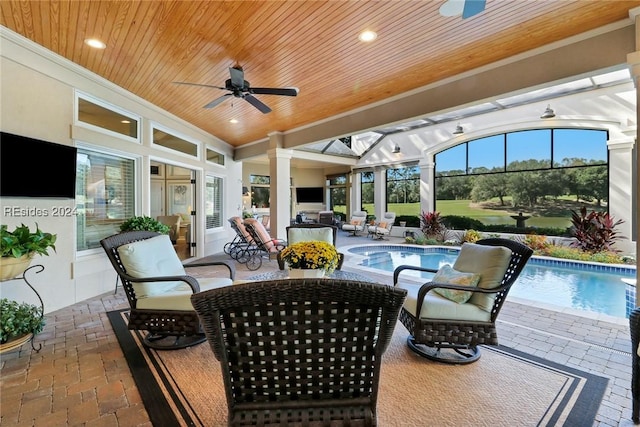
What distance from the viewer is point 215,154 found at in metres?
7.90

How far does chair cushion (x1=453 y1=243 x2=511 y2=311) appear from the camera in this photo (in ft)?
7.75

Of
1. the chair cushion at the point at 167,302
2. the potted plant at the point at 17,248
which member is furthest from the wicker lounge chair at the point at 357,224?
the potted plant at the point at 17,248

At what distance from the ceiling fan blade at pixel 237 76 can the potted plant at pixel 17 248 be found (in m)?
2.52

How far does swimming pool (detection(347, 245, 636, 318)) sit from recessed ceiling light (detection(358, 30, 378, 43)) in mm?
3960

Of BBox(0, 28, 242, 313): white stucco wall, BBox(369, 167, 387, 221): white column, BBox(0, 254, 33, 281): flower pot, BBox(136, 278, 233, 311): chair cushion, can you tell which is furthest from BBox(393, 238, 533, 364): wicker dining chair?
BBox(369, 167, 387, 221): white column

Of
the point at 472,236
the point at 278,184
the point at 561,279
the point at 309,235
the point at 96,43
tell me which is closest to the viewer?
the point at 96,43

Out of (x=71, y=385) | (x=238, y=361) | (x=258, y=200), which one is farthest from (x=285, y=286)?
(x=258, y=200)

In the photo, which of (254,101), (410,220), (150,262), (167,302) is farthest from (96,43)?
(410,220)

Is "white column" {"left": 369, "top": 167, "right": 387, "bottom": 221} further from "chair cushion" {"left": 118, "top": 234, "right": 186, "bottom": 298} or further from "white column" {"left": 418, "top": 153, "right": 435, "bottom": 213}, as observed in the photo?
"chair cushion" {"left": 118, "top": 234, "right": 186, "bottom": 298}

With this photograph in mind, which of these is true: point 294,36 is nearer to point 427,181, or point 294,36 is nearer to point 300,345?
point 300,345

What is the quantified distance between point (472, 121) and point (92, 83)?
9830mm

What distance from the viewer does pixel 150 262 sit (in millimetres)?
2709

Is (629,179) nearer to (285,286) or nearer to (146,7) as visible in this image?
(285,286)

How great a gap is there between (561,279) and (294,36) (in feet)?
21.1
